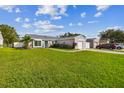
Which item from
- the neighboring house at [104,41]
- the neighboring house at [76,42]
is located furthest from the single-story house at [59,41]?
the neighboring house at [104,41]

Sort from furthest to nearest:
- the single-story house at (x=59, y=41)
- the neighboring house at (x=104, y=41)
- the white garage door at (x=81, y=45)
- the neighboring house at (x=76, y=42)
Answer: the neighboring house at (x=104, y=41), the white garage door at (x=81, y=45), the neighboring house at (x=76, y=42), the single-story house at (x=59, y=41)

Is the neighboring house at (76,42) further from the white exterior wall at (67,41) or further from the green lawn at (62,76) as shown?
the green lawn at (62,76)

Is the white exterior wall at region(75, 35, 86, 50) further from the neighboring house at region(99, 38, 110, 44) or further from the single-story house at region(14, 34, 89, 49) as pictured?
the neighboring house at region(99, 38, 110, 44)

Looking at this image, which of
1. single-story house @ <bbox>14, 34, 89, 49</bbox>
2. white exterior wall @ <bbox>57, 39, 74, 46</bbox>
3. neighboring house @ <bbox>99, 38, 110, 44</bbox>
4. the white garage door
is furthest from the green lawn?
neighboring house @ <bbox>99, 38, 110, 44</bbox>

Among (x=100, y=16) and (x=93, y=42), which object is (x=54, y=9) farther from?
(x=93, y=42)

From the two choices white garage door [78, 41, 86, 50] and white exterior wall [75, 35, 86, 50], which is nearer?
white exterior wall [75, 35, 86, 50]

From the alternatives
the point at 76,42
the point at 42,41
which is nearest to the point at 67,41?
the point at 76,42

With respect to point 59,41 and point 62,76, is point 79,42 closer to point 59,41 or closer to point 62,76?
point 59,41

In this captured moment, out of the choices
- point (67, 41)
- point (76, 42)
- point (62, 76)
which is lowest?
point (62, 76)

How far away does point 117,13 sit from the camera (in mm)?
11422

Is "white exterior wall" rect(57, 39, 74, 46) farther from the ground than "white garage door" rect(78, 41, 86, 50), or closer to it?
farther from the ground

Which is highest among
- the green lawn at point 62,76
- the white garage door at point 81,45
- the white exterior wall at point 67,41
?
the white exterior wall at point 67,41

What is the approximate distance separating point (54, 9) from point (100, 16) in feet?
10.1
